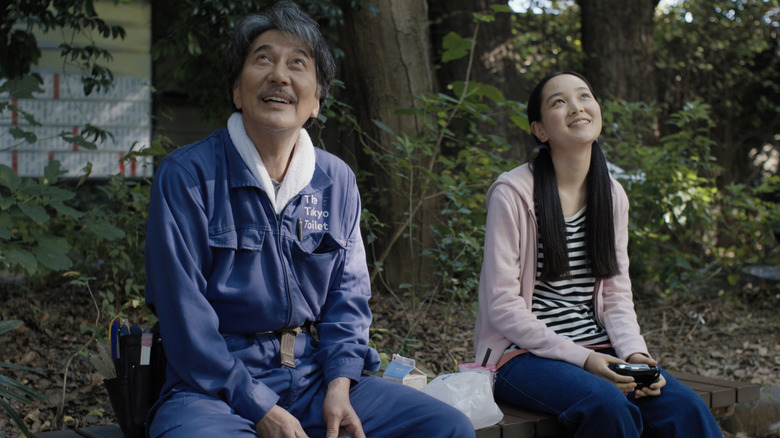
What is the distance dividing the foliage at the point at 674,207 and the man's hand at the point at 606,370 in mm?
3128

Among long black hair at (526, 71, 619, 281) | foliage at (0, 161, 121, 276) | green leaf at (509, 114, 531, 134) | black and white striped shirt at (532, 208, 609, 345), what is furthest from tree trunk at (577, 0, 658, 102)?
foliage at (0, 161, 121, 276)

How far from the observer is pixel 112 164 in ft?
21.9

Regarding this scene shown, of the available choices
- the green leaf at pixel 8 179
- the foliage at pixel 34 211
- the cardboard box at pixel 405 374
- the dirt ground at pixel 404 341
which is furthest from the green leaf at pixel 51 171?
the cardboard box at pixel 405 374

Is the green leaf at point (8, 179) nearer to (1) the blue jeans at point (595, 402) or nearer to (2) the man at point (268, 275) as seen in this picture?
(2) the man at point (268, 275)

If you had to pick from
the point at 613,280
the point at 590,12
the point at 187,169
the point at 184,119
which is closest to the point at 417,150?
the point at 613,280

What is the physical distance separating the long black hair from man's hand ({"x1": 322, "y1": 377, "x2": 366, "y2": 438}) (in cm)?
110

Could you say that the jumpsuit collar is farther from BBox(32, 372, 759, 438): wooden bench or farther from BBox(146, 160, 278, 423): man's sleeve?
BBox(32, 372, 759, 438): wooden bench

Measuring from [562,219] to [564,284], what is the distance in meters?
0.27

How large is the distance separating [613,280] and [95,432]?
2.12m

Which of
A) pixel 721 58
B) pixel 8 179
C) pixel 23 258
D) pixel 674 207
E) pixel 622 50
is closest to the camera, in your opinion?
pixel 23 258

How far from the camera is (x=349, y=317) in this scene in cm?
279

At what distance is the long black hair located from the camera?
3.25 meters

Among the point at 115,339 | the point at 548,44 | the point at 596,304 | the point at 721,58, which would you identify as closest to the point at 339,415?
the point at 115,339

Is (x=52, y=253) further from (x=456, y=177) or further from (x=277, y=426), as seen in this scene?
(x=456, y=177)
